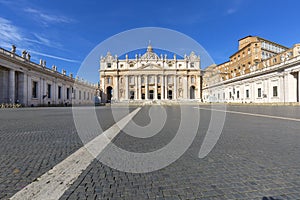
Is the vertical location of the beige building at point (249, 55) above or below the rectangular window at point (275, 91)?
above

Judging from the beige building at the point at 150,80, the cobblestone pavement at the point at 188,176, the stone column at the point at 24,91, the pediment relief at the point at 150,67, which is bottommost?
the cobblestone pavement at the point at 188,176

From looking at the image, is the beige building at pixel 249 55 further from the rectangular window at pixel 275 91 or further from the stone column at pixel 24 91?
the stone column at pixel 24 91

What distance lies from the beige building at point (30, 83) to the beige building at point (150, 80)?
26523mm

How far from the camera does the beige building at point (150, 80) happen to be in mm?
70000

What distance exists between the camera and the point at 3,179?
2.43 metres

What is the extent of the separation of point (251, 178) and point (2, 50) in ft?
99.6

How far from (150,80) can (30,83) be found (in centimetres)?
4600

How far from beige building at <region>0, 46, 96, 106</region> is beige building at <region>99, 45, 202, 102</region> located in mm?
26523

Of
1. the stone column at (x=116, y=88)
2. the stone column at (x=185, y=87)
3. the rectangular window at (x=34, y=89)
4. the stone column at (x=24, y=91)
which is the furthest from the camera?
the stone column at (x=185, y=87)

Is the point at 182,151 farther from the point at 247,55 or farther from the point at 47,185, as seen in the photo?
the point at 247,55

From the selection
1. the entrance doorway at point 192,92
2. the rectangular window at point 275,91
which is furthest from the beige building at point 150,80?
the rectangular window at point 275,91

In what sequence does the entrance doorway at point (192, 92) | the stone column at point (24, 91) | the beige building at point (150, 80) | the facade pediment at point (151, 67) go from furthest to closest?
the entrance doorway at point (192, 92)
the beige building at point (150, 80)
the facade pediment at point (151, 67)
the stone column at point (24, 91)

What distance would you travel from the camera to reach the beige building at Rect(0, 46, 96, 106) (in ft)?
83.7

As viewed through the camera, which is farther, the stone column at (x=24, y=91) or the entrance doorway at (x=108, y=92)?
the entrance doorway at (x=108, y=92)
